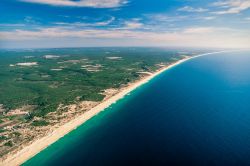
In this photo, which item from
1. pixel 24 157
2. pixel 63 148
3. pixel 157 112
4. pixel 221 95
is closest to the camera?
pixel 24 157

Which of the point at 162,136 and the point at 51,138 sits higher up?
the point at 162,136

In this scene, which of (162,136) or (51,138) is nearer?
(162,136)

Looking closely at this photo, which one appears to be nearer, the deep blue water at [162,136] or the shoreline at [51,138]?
the deep blue water at [162,136]

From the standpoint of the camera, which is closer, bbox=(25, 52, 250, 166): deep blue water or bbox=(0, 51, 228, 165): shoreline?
bbox=(25, 52, 250, 166): deep blue water

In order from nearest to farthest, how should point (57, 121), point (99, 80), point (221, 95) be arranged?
point (57, 121) → point (221, 95) → point (99, 80)

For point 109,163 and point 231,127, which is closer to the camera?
point 109,163

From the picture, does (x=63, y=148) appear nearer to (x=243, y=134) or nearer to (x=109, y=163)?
(x=109, y=163)

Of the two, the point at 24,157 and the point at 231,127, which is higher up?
the point at 231,127

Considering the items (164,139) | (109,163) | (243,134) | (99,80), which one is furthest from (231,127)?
(99,80)
